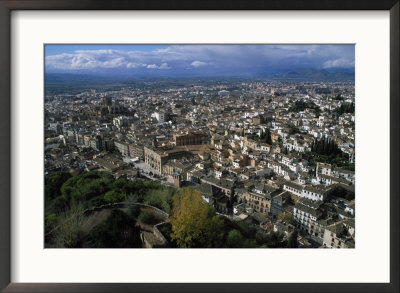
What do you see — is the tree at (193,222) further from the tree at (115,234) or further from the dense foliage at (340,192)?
the dense foliage at (340,192)

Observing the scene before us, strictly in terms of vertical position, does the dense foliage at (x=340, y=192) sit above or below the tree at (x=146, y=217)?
above

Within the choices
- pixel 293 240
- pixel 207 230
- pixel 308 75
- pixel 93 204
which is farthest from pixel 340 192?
pixel 93 204

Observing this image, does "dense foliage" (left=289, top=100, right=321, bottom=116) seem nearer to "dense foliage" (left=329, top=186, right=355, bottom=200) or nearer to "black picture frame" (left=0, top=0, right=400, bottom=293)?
"dense foliage" (left=329, top=186, right=355, bottom=200)

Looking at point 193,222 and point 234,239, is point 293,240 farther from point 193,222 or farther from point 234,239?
point 193,222

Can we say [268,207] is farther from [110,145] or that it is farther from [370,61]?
[110,145]
